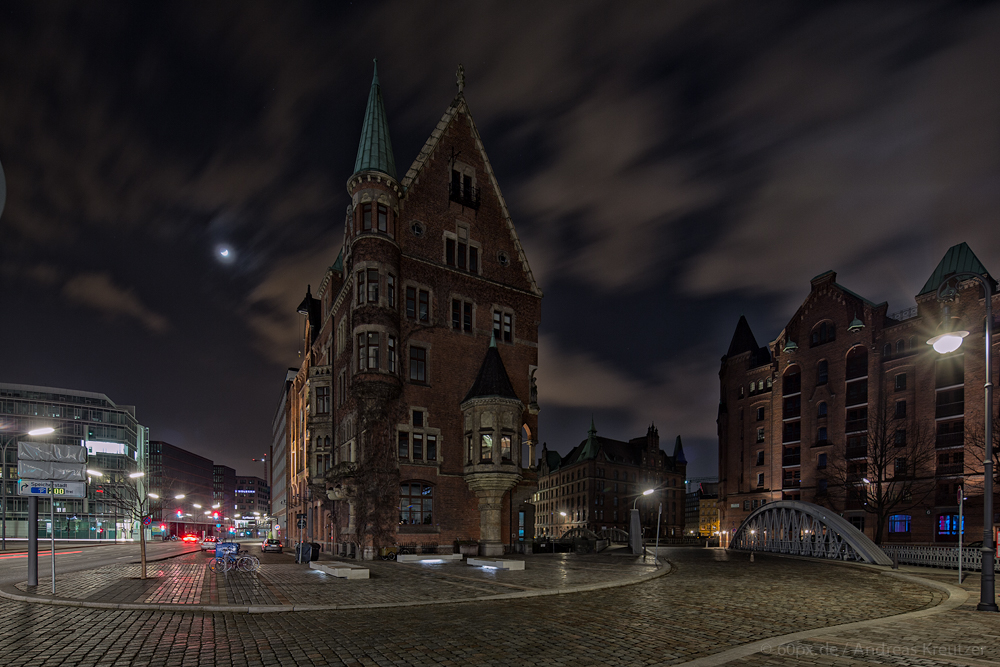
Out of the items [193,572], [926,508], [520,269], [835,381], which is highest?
[520,269]

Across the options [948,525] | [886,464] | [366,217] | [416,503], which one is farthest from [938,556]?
[366,217]

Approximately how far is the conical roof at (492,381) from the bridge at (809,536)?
20148mm

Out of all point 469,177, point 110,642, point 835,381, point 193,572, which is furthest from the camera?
point 835,381

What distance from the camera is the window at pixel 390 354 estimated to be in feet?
113

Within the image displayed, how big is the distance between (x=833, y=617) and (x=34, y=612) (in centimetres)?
1816

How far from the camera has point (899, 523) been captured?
60312 mm

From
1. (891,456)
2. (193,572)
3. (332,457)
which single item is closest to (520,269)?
(332,457)

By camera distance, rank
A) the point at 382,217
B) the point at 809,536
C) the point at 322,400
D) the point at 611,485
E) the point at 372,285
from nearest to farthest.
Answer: the point at 372,285, the point at 382,217, the point at 809,536, the point at 322,400, the point at 611,485

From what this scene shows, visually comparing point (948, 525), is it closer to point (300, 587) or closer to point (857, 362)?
point (857, 362)

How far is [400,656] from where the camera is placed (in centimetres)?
984

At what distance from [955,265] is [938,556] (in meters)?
44.5

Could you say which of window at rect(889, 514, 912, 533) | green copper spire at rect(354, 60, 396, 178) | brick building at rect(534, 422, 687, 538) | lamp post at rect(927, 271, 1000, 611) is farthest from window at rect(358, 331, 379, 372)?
brick building at rect(534, 422, 687, 538)

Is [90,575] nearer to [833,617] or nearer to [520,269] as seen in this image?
[833,617]

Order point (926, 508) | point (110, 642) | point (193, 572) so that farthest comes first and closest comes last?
1. point (926, 508)
2. point (193, 572)
3. point (110, 642)
